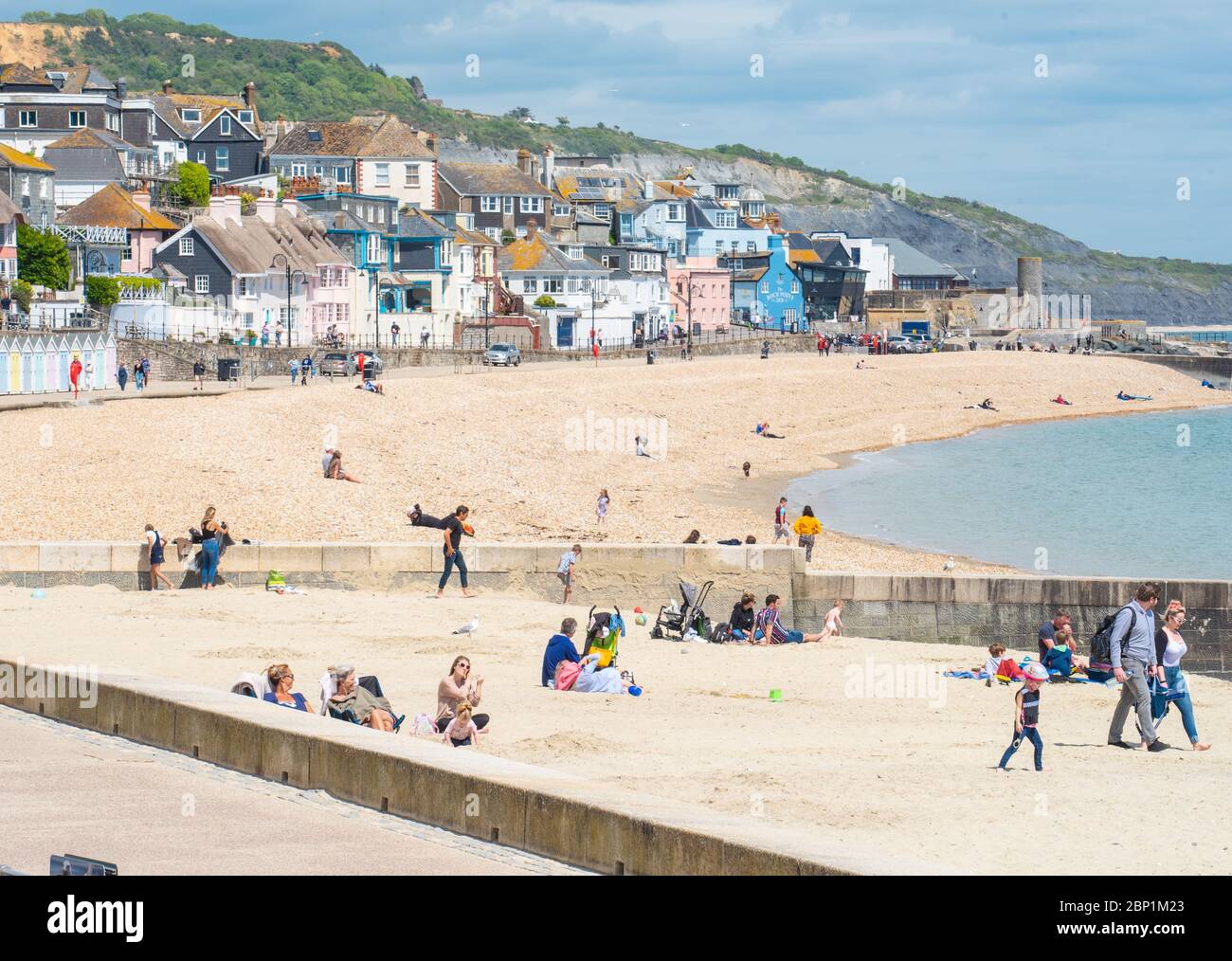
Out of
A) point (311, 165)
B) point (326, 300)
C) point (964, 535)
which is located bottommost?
point (964, 535)

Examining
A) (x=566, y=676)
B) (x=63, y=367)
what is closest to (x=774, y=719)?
(x=566, y=676)

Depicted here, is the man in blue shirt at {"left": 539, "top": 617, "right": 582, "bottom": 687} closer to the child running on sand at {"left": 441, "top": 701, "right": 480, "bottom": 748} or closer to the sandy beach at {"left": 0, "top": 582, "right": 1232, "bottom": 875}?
the sandy beach at {"left": 0, "top": 582, "right": 1232, "bottom": 875}

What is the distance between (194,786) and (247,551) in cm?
1154

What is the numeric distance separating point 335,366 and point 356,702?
158ft

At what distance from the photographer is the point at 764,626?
20.8 metres

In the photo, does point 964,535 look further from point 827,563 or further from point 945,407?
point 945,407

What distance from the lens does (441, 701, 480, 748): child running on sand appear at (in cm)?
1335

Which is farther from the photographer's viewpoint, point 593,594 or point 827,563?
point 827,563

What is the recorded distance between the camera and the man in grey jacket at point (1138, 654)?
14016mm

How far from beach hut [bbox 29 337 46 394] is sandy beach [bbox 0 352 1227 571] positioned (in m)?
5.70

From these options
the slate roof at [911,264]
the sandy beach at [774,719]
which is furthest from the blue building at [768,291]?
the sandy beach at [774,719]
